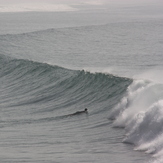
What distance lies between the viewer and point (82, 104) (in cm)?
2878

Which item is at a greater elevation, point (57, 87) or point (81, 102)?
point (57, 87)

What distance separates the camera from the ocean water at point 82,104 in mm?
19125

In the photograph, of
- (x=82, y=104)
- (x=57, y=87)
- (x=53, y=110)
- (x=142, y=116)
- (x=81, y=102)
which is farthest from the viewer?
(x=57, y=87)

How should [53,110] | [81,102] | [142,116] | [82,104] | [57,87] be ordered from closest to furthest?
[142,116] → [53,110] → [82,104] → [81,102] → [57,87]

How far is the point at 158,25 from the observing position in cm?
7806

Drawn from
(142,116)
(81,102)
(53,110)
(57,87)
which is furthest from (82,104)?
(142,116)

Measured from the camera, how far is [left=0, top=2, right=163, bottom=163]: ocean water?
19125 mm

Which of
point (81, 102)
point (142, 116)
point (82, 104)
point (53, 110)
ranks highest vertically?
point (81, 102)

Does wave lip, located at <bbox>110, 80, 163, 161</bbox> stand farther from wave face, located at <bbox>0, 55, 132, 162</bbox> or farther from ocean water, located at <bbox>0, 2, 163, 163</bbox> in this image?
wave face, located at <bbox>0, 55, 132, 162</bbox>

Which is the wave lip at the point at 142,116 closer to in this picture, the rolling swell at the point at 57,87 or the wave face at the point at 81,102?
the wave face at the point at 81,102

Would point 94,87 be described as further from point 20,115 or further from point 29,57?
point 29,57

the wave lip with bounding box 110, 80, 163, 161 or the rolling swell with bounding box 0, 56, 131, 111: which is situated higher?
the rolling swell with bounding box 0, 56, 131, 111

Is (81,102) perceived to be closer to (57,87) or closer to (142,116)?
(57,87)

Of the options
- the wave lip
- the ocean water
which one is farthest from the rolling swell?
the wave lip
